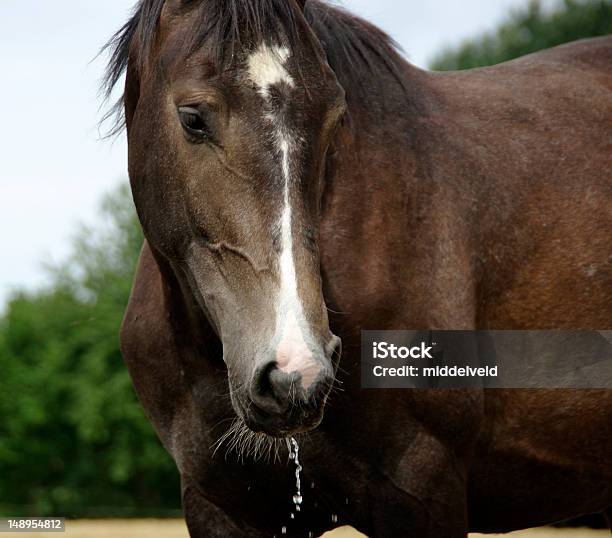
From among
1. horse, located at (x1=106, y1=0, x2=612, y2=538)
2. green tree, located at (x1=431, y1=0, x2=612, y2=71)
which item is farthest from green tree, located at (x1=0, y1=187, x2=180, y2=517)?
horse, located at (x1=106, y1=0, x2=612, y2=538)

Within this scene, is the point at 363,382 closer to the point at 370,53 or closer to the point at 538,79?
the point at 370,53

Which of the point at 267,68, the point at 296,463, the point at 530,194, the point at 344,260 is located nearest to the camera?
the point at 267,68

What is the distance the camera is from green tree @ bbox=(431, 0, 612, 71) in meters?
23.7

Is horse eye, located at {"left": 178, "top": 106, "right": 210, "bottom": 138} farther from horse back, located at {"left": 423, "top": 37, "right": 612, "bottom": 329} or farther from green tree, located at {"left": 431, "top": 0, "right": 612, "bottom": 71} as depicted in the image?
green tree, located at {"left": 431, "top": 0, "right": 612, "bottom": 71}

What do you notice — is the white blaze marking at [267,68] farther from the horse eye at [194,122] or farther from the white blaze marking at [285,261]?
the horse eye at [194,122]

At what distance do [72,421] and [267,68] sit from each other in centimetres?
2360

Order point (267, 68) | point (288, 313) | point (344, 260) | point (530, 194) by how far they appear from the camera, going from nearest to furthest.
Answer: point (288, 313)
point (267, 68)
point (344, 260)
point (530, 194)

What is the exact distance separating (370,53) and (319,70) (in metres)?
0.76

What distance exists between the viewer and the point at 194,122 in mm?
3389

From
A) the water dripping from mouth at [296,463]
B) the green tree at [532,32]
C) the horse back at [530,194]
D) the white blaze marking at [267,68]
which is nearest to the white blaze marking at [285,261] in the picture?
the white blaze marking at [267,68]

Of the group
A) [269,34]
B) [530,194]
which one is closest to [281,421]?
[269,34]

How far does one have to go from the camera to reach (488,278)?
3.94m

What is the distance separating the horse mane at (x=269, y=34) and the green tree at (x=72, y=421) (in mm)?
21228

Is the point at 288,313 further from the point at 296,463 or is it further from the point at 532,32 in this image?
the point at 532,32
